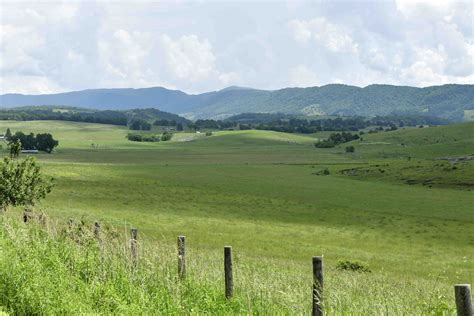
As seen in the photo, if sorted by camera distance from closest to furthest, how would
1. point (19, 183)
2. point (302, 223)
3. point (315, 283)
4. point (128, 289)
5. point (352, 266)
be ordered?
point (315, 283)
point (128, 289)
point (352, 266)
point (19, 183)
point (302, 223)

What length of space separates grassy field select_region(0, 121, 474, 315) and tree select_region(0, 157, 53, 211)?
323 cm

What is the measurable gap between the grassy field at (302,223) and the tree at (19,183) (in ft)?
10.6

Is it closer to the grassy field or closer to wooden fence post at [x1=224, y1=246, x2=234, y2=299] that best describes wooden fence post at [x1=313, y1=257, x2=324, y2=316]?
the grassy field

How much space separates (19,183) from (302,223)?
33.3 meters

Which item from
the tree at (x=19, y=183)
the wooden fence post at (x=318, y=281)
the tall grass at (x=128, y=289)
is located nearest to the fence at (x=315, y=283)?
the wooden fence post at (x=318, y=281)

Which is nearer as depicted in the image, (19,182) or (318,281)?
(318,281)

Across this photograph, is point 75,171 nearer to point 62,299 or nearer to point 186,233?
point 186,233

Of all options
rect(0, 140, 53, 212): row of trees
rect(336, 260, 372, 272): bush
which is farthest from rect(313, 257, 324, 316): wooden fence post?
rect(0, 140, 53, 212): row of trees

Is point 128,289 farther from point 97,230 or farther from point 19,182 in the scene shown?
point 19,182

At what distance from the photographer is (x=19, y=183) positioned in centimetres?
5081

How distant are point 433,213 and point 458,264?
32.4 m

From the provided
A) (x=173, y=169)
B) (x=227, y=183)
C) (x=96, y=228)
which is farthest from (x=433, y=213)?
(x=173, y=169)

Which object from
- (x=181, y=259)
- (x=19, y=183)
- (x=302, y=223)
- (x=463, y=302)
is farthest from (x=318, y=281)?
(x=302, y=223)

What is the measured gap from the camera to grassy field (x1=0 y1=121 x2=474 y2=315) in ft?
56.7
